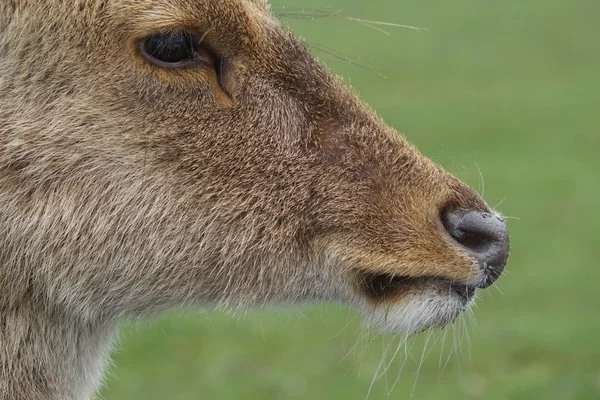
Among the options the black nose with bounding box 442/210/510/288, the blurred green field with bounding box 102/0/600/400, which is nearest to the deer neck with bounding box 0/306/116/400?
the blurred green field with bounding box 102/0/600/400

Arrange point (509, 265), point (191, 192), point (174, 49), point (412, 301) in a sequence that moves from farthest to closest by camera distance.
Result: point (509, 265)
point (412, 301)
point (191, 192)
point (174, 49)

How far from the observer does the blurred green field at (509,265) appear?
996 centimetres

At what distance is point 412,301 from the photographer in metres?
4.16

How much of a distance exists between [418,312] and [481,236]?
0.41m

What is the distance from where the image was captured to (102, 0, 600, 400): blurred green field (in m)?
9.96

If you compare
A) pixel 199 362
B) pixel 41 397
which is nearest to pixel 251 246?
pixel 41 397

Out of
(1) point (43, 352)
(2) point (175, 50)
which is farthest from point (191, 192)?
(1) point (43, 352)

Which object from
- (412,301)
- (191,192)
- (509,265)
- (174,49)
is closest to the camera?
(174,49)

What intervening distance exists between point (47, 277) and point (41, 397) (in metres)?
0.56

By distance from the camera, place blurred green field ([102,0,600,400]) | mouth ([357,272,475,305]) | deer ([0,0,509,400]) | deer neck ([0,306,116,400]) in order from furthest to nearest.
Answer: blurred green field ([102,0,600,400])
mouth ([357,272,475,305])
deer neck ([0,306,116,400])
deer ([0,0,509,400])

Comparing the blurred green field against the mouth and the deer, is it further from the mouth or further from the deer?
the deer

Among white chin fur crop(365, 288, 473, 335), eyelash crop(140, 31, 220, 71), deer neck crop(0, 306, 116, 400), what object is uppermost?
eyelash crop(140, 31, 220, 71)

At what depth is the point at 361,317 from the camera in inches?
173

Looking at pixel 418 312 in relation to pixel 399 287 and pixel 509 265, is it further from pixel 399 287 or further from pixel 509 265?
pixel 509 265
